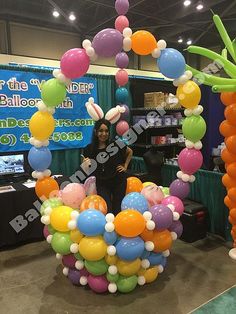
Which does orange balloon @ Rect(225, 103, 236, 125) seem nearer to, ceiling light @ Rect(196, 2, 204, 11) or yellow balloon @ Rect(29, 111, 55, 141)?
yellow balloon @ Rect(29, 111, 55, 141)

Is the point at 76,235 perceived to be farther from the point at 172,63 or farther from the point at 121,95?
the point at 121,95

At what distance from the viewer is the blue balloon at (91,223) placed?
232cm

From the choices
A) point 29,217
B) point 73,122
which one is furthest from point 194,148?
point 73,122

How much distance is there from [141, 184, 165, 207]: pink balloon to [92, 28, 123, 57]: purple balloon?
1.27 meters

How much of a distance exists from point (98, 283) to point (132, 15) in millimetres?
5510

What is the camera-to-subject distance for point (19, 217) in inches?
134

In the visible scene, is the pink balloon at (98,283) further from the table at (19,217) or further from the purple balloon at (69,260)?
the table at (19,217)

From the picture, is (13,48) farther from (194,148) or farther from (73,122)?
(194,148)

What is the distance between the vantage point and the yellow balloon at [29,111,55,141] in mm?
2607

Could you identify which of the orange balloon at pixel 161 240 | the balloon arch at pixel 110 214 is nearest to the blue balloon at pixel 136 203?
the balloon arch at pixel 110 214

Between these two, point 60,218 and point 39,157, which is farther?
point 39,157

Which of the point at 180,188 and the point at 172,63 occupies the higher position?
the point at 172,63

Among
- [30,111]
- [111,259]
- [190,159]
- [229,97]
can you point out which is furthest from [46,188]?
[229,97]

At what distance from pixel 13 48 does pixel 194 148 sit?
5651 millimetres
